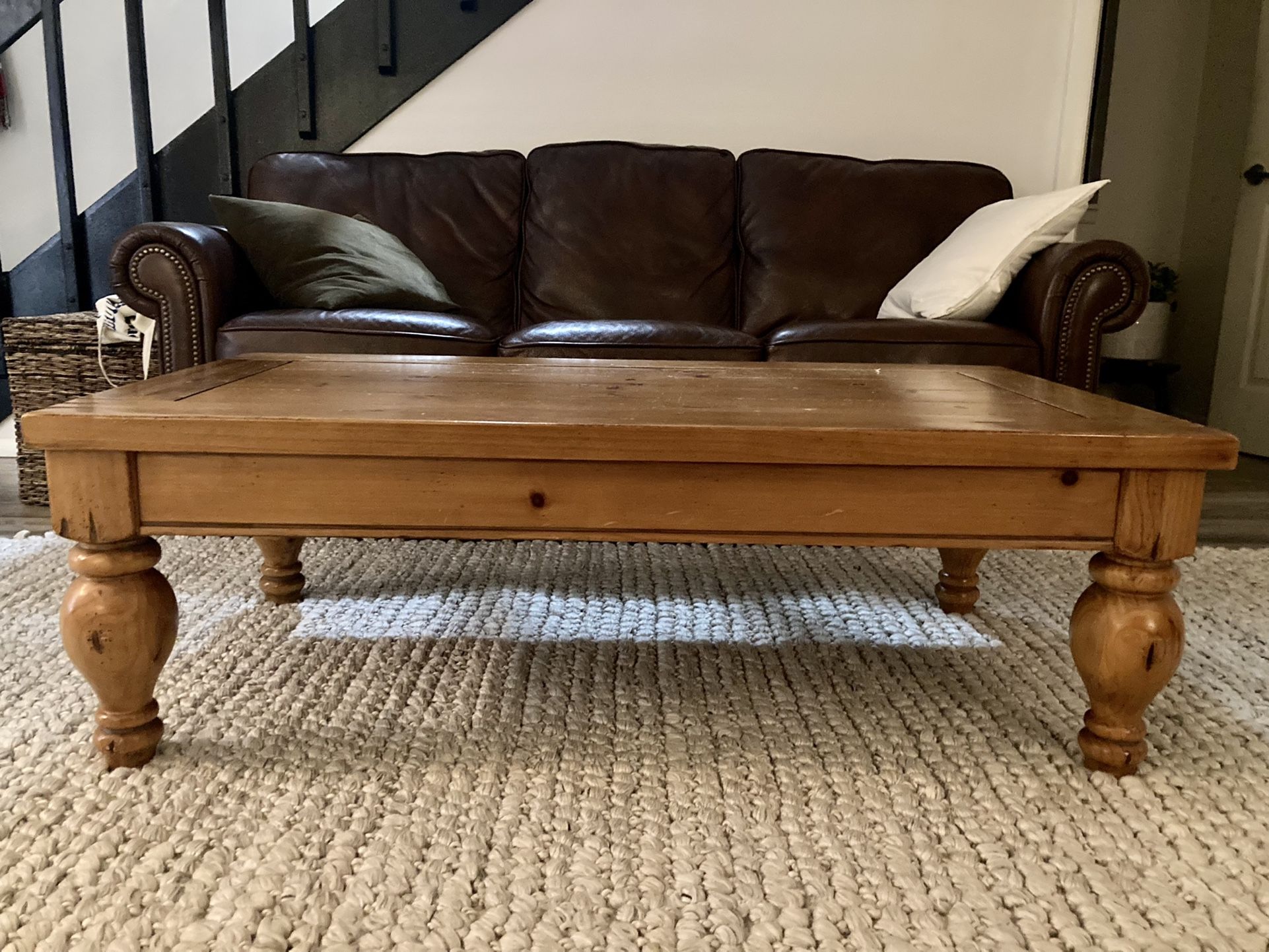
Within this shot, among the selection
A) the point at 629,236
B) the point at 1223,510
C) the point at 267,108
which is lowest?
the point at 1223,510

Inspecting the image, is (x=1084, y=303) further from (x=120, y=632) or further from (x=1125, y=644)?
(x=120, y=632)

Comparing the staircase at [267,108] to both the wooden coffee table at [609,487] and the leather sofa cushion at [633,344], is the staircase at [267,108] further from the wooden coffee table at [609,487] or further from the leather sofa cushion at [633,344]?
the wooden coffee table at [609,487]

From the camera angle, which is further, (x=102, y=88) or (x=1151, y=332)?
(x=1151, y=332)

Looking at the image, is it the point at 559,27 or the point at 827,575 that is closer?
the point at 827,575

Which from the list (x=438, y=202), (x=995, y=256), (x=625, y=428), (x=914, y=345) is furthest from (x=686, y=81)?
(x=625, y=428)

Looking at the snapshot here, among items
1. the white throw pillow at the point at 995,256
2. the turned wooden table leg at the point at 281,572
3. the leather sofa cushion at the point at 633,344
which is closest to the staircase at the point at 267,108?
the leather sofa cushion at the point at 633,344

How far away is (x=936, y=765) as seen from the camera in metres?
1.03

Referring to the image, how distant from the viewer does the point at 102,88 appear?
9.39 ft

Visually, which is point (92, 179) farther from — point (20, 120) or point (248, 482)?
point (248, 482)

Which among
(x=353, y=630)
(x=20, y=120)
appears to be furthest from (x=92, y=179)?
(x=353, y=630)

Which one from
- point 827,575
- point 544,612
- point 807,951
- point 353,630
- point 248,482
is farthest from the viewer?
point 827,575

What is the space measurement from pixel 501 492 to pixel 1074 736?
75cm

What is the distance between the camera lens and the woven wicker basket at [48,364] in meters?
2.17

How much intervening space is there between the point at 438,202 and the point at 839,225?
1.10 meters
